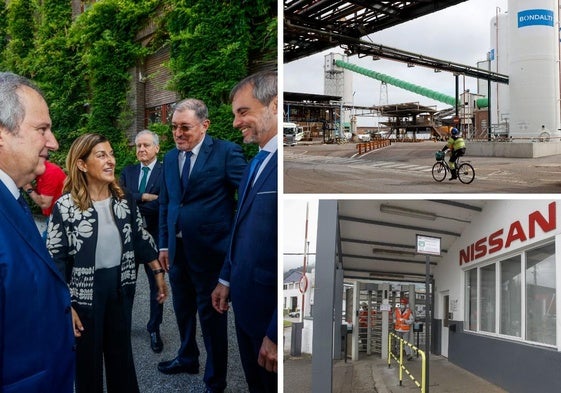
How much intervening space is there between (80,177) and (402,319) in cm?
637

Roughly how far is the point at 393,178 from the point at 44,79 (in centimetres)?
151

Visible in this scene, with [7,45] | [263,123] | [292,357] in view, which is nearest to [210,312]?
[292,357]

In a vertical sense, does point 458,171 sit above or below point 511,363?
above

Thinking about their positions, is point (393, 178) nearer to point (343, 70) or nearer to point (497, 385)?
point (343, 70)

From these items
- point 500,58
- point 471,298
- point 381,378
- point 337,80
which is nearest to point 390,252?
point 471,298

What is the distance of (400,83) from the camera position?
3279mm

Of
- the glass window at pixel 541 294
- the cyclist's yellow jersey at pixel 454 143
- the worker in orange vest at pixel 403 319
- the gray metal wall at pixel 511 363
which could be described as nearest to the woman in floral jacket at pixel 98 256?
the cyclist's yellow jersey at pixel 454 143

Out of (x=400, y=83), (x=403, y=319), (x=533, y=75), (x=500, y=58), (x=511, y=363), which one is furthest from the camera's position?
(x=500, y=58)

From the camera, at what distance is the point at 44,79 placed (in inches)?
84.2

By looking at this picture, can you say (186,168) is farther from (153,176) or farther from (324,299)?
(324,299)

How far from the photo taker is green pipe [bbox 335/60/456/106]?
249 cm

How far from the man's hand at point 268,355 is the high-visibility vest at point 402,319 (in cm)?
574

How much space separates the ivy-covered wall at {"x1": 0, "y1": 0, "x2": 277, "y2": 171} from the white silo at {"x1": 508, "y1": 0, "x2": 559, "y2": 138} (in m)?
4.42

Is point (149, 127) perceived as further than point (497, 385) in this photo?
No
